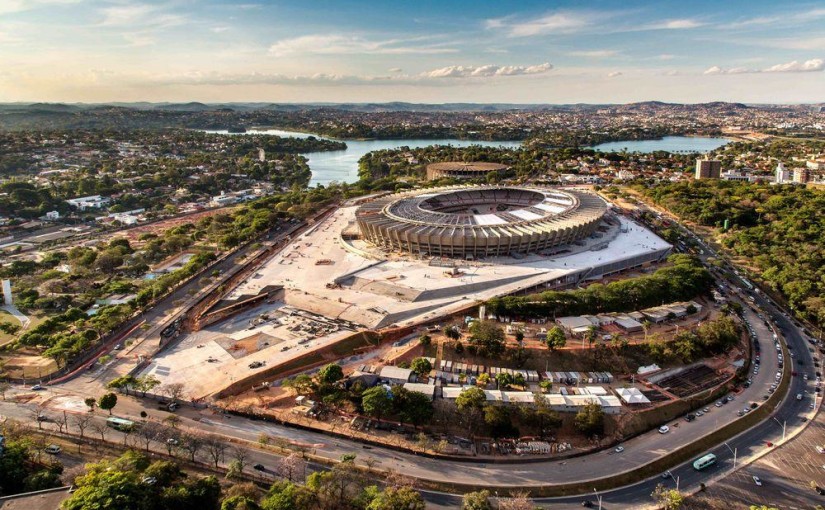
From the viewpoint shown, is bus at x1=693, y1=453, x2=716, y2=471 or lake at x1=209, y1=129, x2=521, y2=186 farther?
lake at x1=209, y1=129, x2=521, y2=186

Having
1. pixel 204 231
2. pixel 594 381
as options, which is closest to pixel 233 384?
pixel 594 381

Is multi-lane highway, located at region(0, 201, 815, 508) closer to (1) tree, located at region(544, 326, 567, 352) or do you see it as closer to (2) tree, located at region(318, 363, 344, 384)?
(2) tree, located at region(318, 363, 344, 384)

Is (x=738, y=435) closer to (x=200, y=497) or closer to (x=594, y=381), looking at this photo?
(x=594, y=381)

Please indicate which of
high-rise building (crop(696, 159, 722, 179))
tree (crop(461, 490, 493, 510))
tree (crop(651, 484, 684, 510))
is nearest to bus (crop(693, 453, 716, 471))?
tree (crop(651, 484, 684, 510))

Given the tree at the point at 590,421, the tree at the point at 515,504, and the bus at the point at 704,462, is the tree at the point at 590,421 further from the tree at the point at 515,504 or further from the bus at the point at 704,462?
the tree at the point at 515,504

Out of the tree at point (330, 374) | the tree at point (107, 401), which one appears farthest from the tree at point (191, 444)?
the tree at point (330, 374)

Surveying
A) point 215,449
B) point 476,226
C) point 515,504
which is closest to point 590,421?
point 515,504
